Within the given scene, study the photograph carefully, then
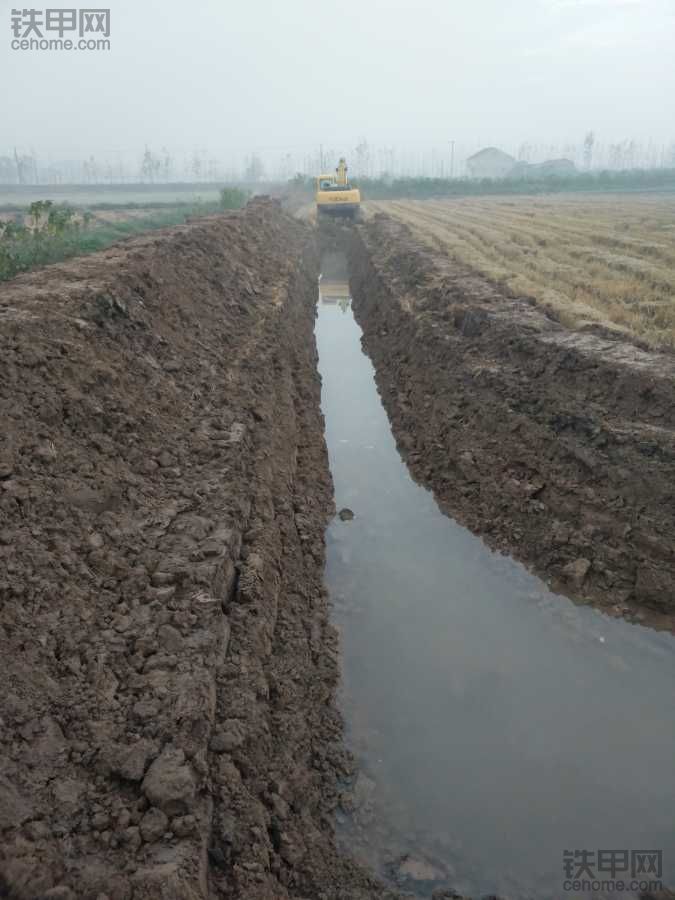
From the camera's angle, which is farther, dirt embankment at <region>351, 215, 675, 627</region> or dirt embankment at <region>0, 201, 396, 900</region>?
dirt embankment at <region>351, 215, 675, 627</region>

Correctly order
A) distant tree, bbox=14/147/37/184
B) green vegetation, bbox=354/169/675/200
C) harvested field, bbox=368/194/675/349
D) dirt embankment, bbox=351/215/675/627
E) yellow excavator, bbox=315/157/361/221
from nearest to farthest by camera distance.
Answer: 1. dirt embankment, bbox=351/215/675/627
2. harvested field, bbox=368/194/675/349
3. yellow excavator, bbox=315/157/361/221
4. green vegetation, bbox=354/169/675/200
5. distant tree, bbox=14/147/37/184

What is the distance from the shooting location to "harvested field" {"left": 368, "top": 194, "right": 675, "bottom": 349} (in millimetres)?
11938

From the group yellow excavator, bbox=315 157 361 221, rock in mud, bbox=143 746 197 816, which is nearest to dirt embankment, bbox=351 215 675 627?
rock in mud, bbox=143 746 197 816

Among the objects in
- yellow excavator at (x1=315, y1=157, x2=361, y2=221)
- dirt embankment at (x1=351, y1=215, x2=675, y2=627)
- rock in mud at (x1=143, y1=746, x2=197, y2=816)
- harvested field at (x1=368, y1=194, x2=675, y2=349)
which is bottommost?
rock in mud at (x1=143, y1=746, x2=197, y2=816)

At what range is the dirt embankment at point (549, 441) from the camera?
7258 mm

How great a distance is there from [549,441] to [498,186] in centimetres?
6827

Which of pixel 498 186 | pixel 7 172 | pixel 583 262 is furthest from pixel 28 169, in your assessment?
pixel 583 262

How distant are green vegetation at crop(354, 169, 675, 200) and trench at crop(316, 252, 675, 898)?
62938 mm

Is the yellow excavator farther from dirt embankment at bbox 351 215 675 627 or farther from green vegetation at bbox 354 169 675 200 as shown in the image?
green vegetation at bbox 354 169 675 200

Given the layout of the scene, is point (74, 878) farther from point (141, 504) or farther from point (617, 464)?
point (617, 464)

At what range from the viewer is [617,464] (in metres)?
7.89

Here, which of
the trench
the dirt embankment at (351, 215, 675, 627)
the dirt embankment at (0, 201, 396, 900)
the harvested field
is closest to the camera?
the dirt embankment at (0, 201, 396, 900)

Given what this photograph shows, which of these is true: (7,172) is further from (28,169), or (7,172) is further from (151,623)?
(151,623)

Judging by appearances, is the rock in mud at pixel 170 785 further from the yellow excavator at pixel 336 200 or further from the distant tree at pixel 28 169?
the distant tree at pixel 28 169
